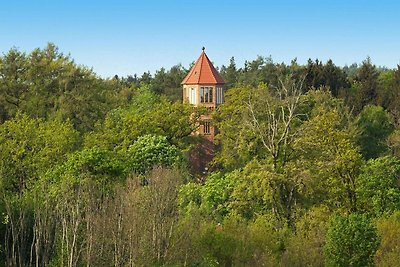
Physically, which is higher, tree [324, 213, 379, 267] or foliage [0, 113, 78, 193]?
foliage [0, 113, 78, 193]

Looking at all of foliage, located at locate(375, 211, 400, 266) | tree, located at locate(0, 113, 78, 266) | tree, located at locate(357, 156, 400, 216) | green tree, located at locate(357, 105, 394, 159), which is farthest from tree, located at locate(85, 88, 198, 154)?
foliage, located at locate(375, 211, 400, 266)

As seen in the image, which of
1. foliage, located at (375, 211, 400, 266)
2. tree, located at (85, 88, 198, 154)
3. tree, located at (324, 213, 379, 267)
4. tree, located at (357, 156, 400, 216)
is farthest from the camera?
tree, located at (85, 88, 198, 154)

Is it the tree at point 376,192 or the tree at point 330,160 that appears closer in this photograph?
the tree at point 330,160

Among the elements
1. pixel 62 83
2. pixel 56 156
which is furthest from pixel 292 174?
pixel 62 83

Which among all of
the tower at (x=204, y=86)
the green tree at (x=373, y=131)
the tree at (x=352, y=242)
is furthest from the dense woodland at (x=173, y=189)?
the tower at (x=204, y=86)

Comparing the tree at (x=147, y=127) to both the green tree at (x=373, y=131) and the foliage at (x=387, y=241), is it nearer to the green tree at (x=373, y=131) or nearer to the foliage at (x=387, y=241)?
the green tree at (x=373, y=131)

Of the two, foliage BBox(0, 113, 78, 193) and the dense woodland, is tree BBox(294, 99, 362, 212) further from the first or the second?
foliage BBox(0, 113, 78, 193)
